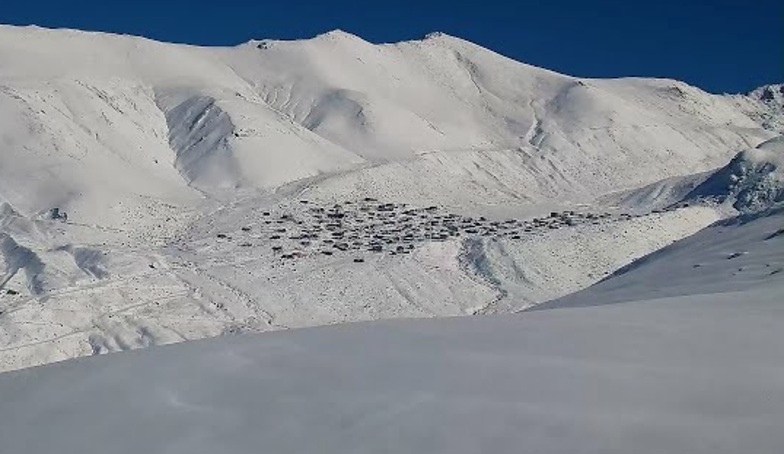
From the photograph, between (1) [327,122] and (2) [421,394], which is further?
(1) [327,122]

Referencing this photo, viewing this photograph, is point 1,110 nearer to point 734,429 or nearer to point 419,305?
point 419,305

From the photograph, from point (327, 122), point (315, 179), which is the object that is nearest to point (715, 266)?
point (315, 179)

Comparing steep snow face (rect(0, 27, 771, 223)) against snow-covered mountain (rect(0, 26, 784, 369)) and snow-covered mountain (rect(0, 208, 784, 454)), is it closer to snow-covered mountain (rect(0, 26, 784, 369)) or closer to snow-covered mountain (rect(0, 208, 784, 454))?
snow-covered mountain (rect(0, 26, 784, 369))

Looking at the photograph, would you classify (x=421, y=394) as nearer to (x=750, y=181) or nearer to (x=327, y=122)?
(x=750, y=181)

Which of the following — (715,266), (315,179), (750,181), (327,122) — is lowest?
(315,179)

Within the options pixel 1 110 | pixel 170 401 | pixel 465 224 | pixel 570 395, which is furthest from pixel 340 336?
pixel 1 110

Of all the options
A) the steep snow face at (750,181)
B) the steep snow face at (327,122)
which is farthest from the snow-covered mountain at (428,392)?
the steep snow face at (750,181)

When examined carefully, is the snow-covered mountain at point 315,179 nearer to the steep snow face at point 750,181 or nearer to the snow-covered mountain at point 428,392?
the steep snow face at point 750,181
